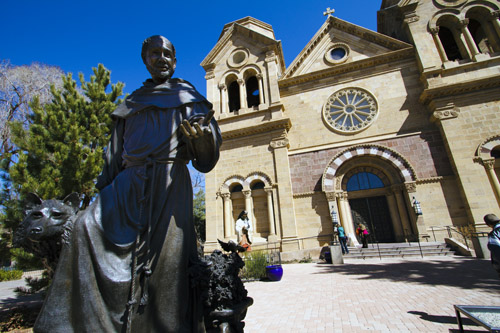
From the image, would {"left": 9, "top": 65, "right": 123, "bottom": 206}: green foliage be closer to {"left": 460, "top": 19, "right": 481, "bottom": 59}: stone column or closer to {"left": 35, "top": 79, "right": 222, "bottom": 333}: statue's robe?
{"left": 35, "top": 79, "right": 222, "bottom": 333}: statue's robe

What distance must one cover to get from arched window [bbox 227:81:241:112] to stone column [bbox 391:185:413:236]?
42.1 feet

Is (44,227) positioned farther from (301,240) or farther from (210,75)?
(210,75)

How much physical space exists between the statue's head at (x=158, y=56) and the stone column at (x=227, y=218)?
1395 centimetres

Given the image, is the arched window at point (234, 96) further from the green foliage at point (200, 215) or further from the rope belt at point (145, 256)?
the rope belt at point (145, 256)

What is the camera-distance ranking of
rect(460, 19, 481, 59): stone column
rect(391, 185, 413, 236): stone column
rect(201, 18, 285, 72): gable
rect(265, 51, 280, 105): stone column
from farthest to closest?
1. rect(201, 18, 285, 72): gable
2. rect(265, 51, 280, 105): stone column
3. rect(460, 19, 481, 59): stone column
4. rect(391, 185, 413, 236): stone column

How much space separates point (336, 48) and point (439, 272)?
16078 mm

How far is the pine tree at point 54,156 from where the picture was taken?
666cm

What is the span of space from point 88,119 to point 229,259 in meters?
8.61

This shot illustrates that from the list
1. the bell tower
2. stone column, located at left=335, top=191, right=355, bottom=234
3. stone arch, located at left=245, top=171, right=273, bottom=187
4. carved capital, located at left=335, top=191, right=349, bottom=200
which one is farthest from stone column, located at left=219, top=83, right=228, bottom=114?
stone column, located at left=335, top=191, right=355, bottom=234

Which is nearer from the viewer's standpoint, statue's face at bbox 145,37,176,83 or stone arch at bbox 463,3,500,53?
statue's face at bbox 145,37,176,83

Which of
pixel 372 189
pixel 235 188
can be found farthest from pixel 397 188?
pixel 235 188

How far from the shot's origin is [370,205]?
50.2 ft

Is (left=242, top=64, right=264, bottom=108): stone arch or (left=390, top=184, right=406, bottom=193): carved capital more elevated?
(left=242, top=64, right=264, bottom=108): stone arch

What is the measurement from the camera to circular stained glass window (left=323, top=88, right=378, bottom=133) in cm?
1609
